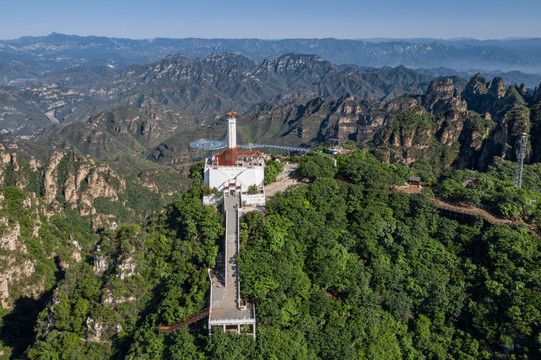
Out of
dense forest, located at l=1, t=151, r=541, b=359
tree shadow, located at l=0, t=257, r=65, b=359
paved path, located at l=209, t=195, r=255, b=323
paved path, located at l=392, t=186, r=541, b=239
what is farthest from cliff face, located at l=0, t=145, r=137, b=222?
paved path, located at l=392, t=186, r=541, b=239

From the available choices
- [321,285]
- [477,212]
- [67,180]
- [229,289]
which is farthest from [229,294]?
[67,180]

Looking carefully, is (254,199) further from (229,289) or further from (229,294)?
(229,294)

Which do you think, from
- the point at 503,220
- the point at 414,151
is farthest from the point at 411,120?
the point at 503,220

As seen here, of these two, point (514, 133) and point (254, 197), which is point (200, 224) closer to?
point (254, 197)

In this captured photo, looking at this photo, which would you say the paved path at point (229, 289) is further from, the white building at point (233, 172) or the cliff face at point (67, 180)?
the cliff face at point (67, 180)

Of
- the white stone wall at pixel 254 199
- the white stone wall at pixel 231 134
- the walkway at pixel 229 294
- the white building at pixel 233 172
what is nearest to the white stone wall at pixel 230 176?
the white building at pixel 233 172

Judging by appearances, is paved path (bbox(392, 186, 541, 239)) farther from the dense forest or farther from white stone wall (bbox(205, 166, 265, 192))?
white stone wall (bbox(205, 166, 265, 192))
